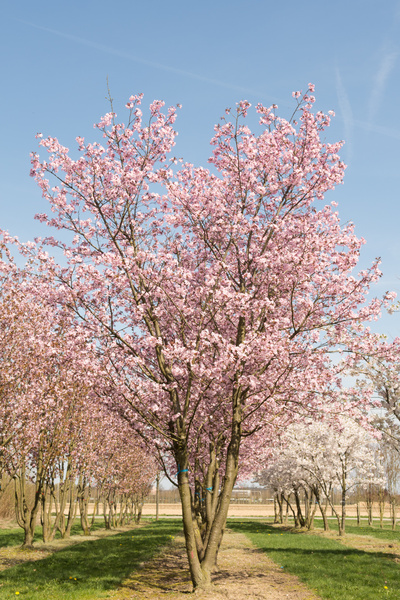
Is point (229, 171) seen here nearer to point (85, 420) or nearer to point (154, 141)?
point (154, 141)

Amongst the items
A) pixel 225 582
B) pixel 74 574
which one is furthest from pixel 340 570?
pixel 74 574

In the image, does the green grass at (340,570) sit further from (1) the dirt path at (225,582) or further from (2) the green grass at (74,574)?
(2) the green grass at (74,574)

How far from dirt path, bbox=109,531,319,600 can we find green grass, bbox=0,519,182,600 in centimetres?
55

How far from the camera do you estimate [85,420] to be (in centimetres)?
2538

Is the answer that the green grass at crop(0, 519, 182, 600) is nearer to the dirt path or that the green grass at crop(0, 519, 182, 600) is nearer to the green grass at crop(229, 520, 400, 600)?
the dirt path

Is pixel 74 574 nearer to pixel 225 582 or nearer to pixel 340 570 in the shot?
pixel 225 582

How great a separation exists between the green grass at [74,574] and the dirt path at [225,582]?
55 cm

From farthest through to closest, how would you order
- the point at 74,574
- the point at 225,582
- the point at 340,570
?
1. the point at 340,570
2. the point at 74,574
3. the point at 225,582

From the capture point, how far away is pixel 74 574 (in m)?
14.6

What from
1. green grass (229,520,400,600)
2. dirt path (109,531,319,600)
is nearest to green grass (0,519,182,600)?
dirt path (109,531,319,600)

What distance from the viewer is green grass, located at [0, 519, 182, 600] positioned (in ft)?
39.0

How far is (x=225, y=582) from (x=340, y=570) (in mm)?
4185

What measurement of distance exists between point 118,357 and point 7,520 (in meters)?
38.2

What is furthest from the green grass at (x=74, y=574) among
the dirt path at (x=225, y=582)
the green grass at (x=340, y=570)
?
the green grass at (x=340, y=570)
